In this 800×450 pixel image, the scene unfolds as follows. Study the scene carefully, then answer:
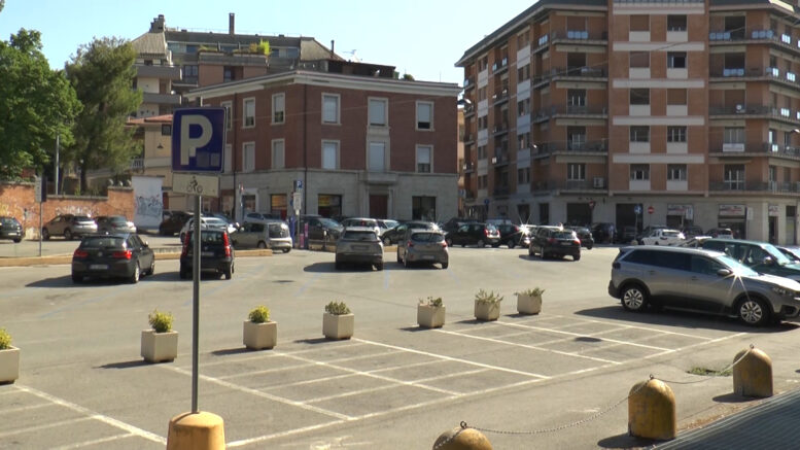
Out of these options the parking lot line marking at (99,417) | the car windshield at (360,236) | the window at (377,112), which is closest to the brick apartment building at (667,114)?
the window at (377,112)

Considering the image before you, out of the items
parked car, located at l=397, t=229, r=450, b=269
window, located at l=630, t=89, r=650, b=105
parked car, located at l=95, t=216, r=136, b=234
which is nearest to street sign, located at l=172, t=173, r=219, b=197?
parked car, located at l=397, t=229, r=450, b=269

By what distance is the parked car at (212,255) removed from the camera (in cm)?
2375

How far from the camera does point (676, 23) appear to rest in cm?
6406

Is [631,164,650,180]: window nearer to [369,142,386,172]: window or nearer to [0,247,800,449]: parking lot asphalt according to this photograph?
[369,142,386,172]: window

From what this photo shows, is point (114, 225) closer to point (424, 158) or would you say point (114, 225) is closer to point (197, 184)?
point (424, 158)

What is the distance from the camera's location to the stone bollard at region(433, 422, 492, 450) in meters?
5.32

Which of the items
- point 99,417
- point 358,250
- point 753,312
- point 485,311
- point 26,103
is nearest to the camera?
point 99,417

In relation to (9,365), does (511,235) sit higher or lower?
higher

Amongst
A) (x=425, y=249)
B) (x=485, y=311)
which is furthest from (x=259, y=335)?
(x=425, y=249)

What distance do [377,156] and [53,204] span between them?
2280 centimetres

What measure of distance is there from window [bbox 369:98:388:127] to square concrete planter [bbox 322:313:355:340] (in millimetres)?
44338

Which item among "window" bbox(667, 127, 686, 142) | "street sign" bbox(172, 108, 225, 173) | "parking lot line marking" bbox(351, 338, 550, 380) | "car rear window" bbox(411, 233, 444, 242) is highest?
"window" bbox(667, 127, 686, 142)

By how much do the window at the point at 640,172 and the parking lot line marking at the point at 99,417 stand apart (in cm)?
6062

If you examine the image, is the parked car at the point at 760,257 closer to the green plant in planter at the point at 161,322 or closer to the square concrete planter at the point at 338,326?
the square concrete planter at the point at 338,326
